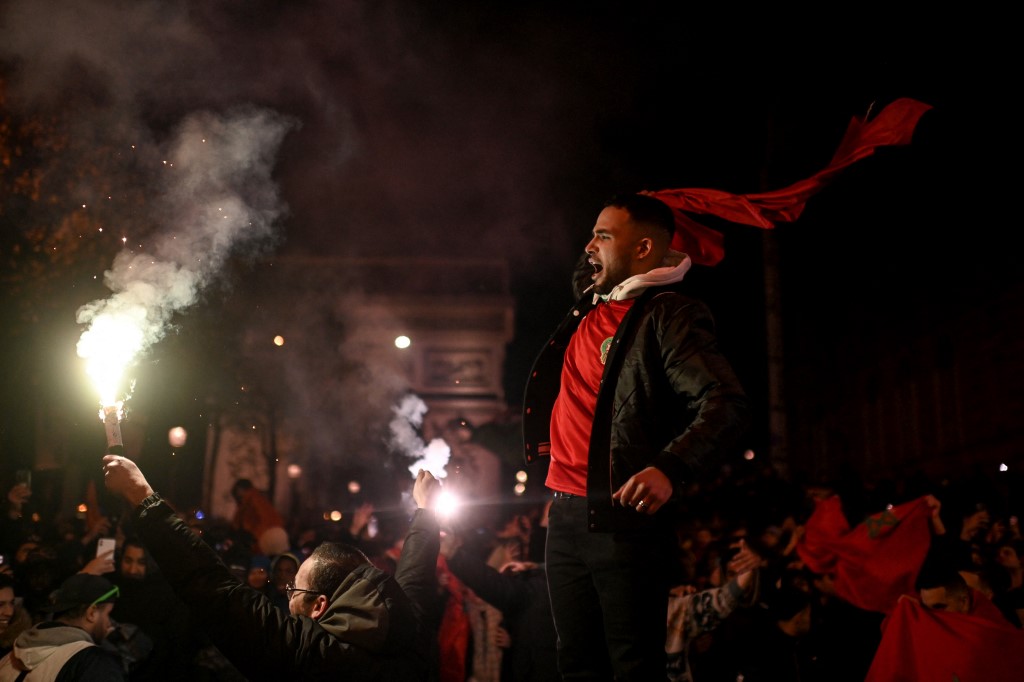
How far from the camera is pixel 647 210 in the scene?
3.85 metres

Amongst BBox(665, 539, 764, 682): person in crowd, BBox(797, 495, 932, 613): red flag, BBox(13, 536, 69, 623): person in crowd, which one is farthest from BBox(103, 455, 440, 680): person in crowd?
BBox(797, 495, 932, 613): red flag

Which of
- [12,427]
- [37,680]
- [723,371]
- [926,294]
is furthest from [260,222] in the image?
[926,294]

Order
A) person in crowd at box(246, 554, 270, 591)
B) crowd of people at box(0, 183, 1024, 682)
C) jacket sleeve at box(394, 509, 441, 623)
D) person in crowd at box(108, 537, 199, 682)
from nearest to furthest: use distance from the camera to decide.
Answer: crowd of people at box(0, 183, 1024, 682)
jacket sleeve at box(394, 509, 441, 623)
person in crowd at box(108, 537, 199, 682)
person in crowd at box(246, 554, 270, 591)

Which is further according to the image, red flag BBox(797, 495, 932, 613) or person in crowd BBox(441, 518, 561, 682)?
red flag BBox(797, 495, 932, 613)

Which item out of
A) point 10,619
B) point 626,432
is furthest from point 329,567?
point 10,619

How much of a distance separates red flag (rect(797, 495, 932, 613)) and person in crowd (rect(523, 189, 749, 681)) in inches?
188

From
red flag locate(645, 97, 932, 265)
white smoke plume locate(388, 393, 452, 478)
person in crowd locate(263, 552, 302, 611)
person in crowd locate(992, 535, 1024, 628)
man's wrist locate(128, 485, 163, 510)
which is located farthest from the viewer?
white smoke plume locate(388, 393, 452, 478)

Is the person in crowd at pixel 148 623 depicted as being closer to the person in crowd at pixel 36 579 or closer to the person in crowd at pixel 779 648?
the person in crowd at pixel 36 579

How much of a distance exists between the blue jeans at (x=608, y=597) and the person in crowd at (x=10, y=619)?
16.5 ft

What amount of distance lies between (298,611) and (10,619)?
378cm

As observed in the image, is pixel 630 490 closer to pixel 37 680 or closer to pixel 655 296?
pixel 655 296

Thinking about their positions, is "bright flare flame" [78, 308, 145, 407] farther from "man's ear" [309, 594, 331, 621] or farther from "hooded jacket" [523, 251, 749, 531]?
"hooded jacket" [523, 251, 749, 531]

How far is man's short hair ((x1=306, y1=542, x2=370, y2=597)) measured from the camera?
4.23 metres

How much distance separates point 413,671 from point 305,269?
58.3 ft
